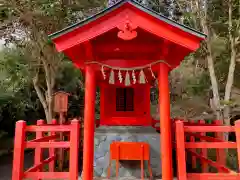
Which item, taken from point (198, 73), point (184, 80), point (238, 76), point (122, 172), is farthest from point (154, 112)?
point (122, 172)

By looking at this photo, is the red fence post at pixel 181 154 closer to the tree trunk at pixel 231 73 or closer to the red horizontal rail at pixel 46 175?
the red horizontal rail at pixel 46 175

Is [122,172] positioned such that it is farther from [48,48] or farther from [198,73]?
[198,73]

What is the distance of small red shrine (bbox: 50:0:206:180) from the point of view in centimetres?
403

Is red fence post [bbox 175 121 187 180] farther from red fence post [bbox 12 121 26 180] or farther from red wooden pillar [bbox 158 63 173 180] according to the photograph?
red fence post [bbox 12 121 26 180]

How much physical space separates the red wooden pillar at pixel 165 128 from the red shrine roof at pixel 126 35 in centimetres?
44

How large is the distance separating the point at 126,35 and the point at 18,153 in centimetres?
290

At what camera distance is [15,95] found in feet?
44.1

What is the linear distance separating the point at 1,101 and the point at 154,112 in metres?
9.31

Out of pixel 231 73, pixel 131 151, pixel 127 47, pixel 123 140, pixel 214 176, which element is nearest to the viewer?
pixel 214 176

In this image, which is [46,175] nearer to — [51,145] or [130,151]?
[51,145]

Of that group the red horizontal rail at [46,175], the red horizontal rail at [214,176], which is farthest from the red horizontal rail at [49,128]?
the red horizontal rail at [214,176]

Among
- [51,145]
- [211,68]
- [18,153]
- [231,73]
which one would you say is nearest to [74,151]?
[51,145]

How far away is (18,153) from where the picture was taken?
3895mm

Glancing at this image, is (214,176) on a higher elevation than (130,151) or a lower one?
lower
